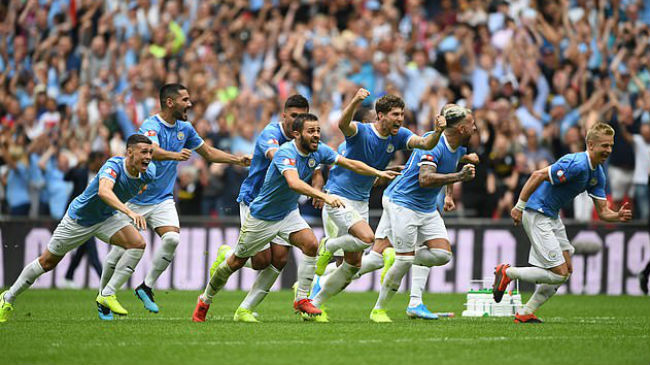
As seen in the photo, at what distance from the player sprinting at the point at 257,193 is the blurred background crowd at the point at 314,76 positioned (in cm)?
631

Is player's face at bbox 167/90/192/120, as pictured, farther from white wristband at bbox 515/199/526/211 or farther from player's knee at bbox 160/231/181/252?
white wristband at bbox 515/199/526/211

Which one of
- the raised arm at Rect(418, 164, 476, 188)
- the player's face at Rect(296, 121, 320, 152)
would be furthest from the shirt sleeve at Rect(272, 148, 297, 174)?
the raised arm at Rect(418, 164, 476, 188)

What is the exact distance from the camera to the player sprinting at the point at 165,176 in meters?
13.9

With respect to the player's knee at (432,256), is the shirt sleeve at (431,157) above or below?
above

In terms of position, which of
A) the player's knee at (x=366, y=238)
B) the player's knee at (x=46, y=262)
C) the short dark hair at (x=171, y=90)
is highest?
the short dark hair at (x=171, y=90)

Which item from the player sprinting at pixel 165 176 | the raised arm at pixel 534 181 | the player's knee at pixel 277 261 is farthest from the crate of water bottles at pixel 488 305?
the player sprinting at pixel 165 176

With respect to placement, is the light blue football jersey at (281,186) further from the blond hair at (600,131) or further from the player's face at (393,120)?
the blond hair at (600,131)

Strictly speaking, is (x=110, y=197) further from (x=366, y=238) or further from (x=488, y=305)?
(x=488, y=305)

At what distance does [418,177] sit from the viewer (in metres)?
13.4

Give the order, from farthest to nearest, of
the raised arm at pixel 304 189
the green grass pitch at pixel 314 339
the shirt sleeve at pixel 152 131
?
the shirt sleeve at pixel 152 131 < the raised arm at pixel 304 189 < the green grass pitch at pixel 314 339

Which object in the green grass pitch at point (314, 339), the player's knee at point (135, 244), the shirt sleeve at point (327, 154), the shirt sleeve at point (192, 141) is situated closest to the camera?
the green grass pitch at point (314, 339)

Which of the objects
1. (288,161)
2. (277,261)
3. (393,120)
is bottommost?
(277,261)

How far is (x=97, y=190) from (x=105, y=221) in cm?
62

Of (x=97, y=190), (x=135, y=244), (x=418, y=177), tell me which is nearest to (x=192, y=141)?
(x=135, y=244)
